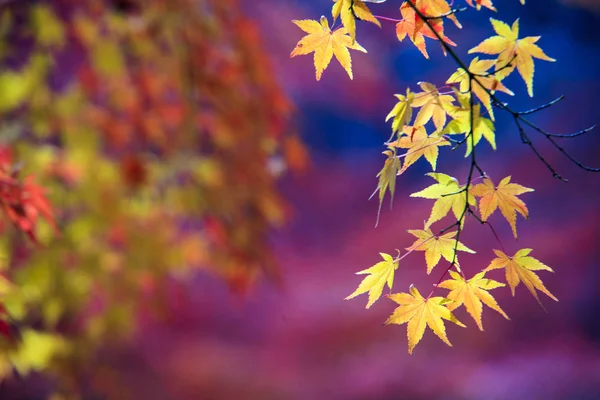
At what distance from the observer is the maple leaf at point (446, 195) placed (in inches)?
26.6

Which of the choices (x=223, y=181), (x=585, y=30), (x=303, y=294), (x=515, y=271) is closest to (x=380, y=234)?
(x=303, y=294)

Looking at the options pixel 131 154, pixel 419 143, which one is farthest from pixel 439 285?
pixel 131 154

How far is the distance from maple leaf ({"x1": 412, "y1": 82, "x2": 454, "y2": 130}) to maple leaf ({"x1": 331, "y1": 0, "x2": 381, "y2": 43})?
0.10 meters

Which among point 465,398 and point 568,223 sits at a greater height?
point 568,223

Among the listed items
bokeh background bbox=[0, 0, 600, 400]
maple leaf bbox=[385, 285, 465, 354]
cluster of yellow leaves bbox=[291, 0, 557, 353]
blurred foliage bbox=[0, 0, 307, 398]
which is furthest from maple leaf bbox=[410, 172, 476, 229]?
bokeh background bbox=[0, 0, 600, 400]

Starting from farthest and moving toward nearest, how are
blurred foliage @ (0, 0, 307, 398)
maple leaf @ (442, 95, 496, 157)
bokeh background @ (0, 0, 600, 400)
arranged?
bokeh background @ (0, 0, 600, 400)
blurred foliage @ (0, 0, 307, 398)
maple leaf @ (442, 95, 496, 157)

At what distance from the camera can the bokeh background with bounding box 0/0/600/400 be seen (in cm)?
258

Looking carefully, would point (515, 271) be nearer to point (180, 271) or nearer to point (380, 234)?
point (180, 271)

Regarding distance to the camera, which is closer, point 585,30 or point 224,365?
point 585,30

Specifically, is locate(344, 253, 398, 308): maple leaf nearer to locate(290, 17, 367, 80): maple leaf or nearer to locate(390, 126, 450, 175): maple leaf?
locate(390, 126, 450, 175): maple leaf

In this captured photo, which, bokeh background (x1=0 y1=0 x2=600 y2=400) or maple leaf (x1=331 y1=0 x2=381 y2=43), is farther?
bokeh background (x1=0 y1=0 x2=600 y2=400)

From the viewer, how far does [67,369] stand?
201 centimetres

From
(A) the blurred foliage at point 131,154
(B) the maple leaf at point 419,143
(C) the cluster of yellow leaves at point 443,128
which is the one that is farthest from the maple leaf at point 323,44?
(A) the blurred foliage at point 131,154

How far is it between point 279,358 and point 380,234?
914mm
